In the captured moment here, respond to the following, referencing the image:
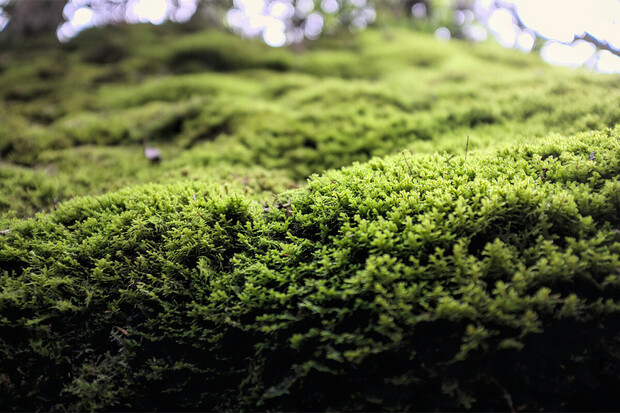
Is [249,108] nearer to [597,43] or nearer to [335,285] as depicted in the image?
[335,285]

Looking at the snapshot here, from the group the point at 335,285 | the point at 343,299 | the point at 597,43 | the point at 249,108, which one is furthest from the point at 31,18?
the point at 597,43

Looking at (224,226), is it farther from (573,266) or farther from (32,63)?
(32,63)

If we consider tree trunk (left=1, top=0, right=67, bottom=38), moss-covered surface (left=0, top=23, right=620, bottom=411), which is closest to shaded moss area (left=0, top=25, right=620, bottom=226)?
moss-covered surface (left=0, top=23, right=620, bottom=411)

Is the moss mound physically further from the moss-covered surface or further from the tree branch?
the tree branch

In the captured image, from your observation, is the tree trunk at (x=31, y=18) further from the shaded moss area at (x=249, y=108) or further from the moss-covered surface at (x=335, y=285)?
the moss-covered surface at (x=335, y=285)

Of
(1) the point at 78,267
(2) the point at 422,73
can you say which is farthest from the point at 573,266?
(2) the point at 422,73
